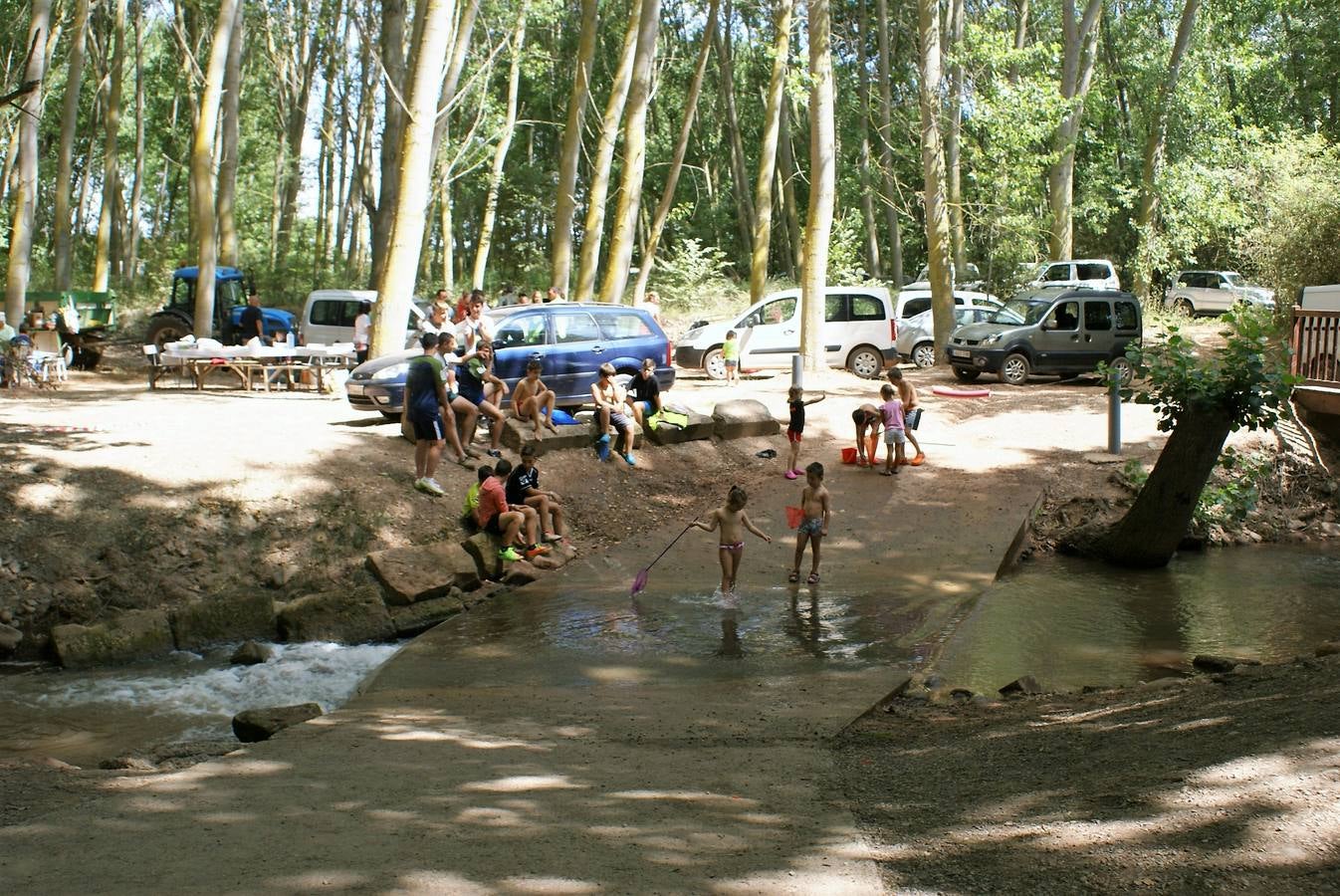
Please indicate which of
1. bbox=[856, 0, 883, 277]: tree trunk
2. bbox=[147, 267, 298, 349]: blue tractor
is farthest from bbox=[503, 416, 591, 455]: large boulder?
bbox=[856, 0, 883, 277]: tree trunk

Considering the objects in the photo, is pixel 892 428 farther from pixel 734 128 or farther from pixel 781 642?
pixel 734 128

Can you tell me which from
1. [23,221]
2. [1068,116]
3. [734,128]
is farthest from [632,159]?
[734,128]

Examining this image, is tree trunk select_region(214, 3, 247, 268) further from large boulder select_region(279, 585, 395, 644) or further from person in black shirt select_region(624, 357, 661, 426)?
large boulder select_region(279, 585, 395, 644)

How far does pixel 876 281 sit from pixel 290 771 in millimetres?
34147

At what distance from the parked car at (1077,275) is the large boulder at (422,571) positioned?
2193cm

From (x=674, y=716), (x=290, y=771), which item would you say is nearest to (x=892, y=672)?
(x=674, y=716)

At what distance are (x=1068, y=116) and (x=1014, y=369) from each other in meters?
13.0

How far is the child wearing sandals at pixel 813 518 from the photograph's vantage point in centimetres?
1237

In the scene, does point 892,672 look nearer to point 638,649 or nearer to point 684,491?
point 638,649

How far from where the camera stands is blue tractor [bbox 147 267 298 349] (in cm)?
2766

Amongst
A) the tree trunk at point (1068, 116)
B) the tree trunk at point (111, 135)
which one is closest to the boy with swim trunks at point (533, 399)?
the tree trunk at point (1068, 116)

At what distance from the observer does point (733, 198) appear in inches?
2074

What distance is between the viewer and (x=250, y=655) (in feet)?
34.5

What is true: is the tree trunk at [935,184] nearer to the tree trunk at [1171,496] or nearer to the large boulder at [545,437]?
the tree trunk at [1171,496]
